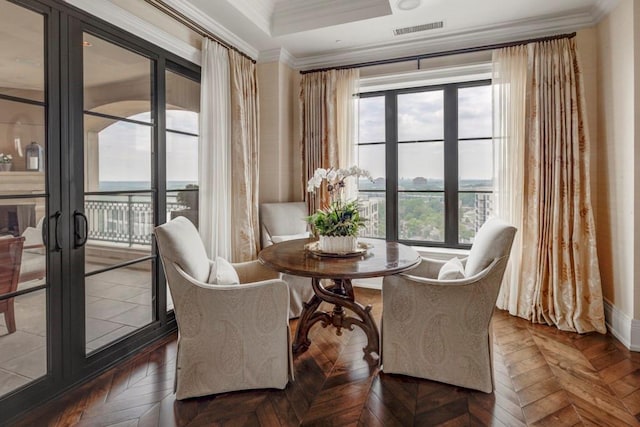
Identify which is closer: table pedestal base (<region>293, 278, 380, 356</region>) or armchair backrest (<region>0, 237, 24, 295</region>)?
→ armchair backrest (<region>0, 237, 24, 295</region>)

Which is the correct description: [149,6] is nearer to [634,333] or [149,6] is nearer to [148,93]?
[148,93]

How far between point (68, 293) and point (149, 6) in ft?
6.90

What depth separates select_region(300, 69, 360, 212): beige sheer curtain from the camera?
12.9 feet

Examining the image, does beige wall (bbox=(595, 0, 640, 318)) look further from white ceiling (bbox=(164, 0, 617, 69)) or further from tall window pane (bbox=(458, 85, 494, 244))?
tall window pane (bbox=(458, 85, 494, 244))

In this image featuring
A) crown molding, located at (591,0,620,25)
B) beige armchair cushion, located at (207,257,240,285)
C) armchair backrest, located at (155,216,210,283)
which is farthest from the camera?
crown molding, located at (591,0,620,25)

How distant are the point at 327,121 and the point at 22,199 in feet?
9.48

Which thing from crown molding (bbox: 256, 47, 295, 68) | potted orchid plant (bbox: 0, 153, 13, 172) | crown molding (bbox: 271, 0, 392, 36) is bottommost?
potted orchid plant (bbox: 0, 153, 13, 172)

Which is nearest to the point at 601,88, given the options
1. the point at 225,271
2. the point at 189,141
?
the point at 225,271

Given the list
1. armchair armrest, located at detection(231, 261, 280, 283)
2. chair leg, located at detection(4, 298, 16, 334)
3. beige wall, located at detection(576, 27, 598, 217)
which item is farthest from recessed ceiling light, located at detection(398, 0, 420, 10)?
chair leg, located at detection(4, 298, 16, 334)

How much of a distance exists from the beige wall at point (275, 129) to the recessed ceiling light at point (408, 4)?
1487 millimetres

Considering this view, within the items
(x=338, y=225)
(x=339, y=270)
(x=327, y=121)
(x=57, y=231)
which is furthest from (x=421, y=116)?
(x=57, y=231)

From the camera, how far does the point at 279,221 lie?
3750 millimetres

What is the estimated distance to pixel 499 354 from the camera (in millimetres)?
2506

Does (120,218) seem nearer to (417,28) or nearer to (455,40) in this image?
(417,28)
